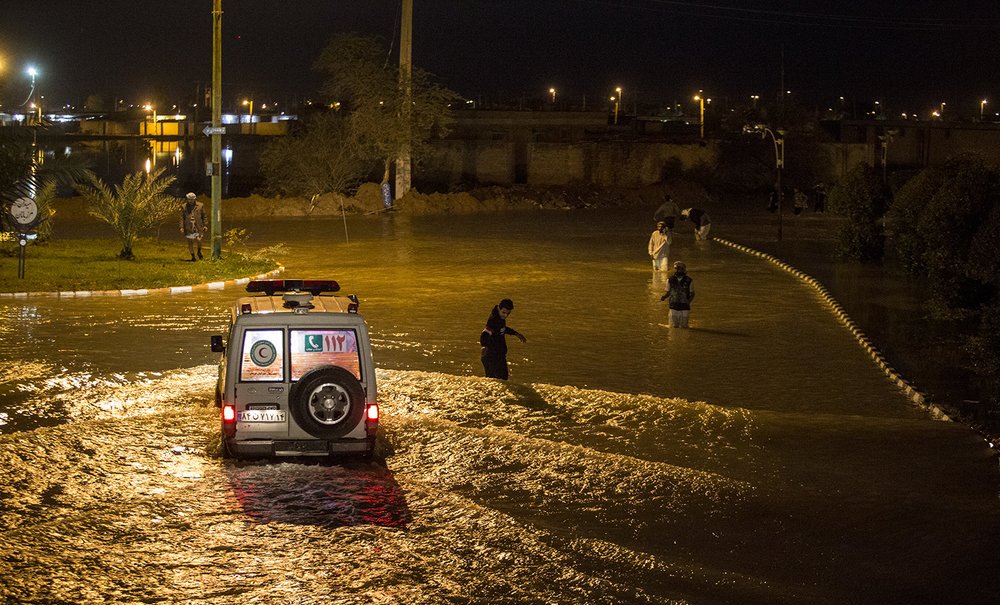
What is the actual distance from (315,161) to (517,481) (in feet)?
132

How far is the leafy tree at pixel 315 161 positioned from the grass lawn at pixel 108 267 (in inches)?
700

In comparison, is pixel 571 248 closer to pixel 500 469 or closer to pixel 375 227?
pixel 375 227

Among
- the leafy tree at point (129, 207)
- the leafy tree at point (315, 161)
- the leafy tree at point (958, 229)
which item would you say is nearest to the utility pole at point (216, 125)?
the leafy tree at point (129, 207)

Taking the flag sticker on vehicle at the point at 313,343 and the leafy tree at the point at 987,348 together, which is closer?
the flag sticker on vehicle at the point at 313,343

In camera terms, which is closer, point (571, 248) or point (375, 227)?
point (571, 248)

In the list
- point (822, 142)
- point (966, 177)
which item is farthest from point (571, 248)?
point (822, 142)

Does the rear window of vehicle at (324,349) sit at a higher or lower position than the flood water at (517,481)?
higher

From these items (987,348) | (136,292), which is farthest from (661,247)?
(136,292)

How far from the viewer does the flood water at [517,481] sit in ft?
26.2

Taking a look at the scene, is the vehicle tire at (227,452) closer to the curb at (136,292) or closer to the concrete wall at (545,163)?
the curb at (136,292)

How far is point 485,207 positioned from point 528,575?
44.0 metres

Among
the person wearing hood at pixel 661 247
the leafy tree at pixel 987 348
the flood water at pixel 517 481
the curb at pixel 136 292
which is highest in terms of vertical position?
the person wearing hood at pixel 661 247

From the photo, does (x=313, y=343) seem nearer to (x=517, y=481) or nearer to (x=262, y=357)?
(x=262, y=357)

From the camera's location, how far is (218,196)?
88.6ft
